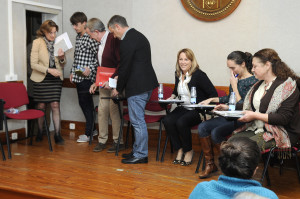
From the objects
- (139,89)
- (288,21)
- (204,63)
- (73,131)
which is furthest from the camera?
(73,131)

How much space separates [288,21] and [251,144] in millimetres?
3084

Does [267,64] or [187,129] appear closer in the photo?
[267,64]

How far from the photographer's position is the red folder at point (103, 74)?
4.64 metres

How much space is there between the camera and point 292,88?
10.7 ft

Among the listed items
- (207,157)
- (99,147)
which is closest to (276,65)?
(207,157)

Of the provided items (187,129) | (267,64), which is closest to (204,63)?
(187,129)

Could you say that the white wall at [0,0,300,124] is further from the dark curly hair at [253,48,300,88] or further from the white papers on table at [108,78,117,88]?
the dark curly hair at [253,48,300,88]

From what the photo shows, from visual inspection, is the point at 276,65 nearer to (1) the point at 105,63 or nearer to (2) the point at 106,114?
(1) the point at 105,63

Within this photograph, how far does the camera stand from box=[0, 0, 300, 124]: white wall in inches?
176

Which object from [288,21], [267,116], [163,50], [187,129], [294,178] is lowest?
[294,178]

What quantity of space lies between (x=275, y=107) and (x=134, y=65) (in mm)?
1568

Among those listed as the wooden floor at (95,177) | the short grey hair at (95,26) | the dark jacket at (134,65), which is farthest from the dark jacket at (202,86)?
the short grey hair at (95,26)

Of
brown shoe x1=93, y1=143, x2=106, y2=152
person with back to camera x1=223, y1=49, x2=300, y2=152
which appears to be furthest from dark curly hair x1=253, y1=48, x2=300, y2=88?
brown shoe x1=93, y1=143, x2=106, y2=152

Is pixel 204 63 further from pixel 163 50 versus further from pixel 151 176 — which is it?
pixel 151 176
